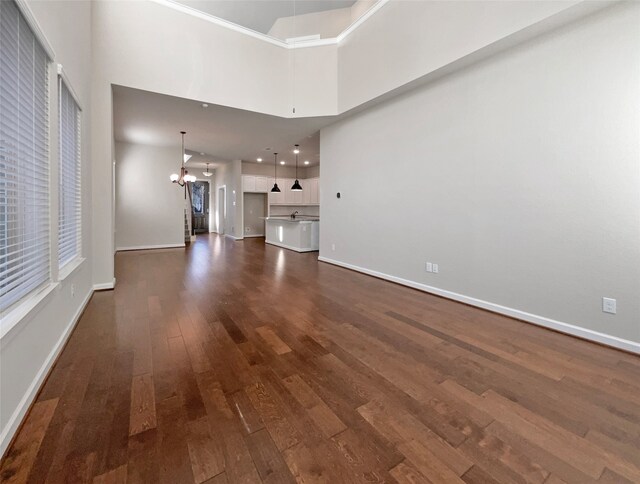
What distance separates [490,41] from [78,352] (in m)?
4.63

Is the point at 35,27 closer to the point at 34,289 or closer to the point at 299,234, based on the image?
the point at 34,289

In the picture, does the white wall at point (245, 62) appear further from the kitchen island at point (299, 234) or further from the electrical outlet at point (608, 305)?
the kitchen island at point (299, 234)

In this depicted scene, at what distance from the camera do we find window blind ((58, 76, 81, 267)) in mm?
2494

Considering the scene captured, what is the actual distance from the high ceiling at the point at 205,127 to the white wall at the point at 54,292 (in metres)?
1.02

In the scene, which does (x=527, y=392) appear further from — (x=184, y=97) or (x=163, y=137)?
(x=163, y=137)

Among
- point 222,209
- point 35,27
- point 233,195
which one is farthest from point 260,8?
point 222,209

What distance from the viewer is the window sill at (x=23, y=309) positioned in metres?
1.33

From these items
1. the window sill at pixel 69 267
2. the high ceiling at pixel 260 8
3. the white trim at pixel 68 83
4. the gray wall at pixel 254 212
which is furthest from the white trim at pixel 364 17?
the gray wall at pixel 254 212

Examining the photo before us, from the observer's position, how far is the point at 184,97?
13.9 feet

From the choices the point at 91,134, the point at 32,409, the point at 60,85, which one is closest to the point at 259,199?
the point at 91,134

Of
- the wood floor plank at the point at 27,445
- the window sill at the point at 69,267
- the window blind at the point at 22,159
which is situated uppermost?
the window blind at the point at 22,159

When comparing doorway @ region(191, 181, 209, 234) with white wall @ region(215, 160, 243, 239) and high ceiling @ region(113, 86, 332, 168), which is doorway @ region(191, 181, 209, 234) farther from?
high ceiling @ region(113, 86, 332, 168)

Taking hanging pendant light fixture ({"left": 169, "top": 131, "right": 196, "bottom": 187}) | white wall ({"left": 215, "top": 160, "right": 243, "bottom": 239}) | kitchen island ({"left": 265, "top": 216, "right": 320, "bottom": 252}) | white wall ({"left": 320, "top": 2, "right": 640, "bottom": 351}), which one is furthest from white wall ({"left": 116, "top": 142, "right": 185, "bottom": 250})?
white wall ({"left": 320, "top": 2, "right": 640, "bottom": 351})

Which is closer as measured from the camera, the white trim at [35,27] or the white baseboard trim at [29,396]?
the white baseboard trim at [29,396]
